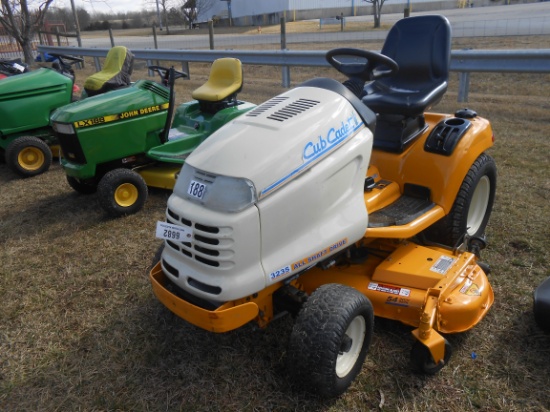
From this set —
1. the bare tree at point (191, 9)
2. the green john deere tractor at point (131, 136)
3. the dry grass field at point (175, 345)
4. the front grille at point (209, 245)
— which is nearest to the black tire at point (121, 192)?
the green john deere tractor at point (131, 136)

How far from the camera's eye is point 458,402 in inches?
82.7

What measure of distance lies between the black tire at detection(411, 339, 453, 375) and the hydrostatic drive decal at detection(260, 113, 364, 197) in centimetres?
93

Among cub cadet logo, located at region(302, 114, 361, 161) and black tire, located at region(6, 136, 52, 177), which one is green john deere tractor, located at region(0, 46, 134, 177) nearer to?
black tire, located at region(6, 136, 52, 177)

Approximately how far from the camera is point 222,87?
4.90 meters

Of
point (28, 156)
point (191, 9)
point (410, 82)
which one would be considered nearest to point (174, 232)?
point (410, 82)

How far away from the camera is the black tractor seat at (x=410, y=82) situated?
2.89 metres

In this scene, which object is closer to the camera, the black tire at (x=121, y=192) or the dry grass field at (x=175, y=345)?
the dry grass field at (x=175, y=345)

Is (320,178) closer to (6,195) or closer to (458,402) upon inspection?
(458,402)

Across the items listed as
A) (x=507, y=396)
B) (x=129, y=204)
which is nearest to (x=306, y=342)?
(x=507, y=396)

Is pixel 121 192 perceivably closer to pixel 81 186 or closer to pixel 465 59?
pixel 81 186

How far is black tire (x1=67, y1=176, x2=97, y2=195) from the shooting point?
4645mm

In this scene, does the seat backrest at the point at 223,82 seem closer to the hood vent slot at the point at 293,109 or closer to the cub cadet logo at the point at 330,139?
the hood vent slot at the point at 293,109

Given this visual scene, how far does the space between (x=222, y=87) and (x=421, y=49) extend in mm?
2283

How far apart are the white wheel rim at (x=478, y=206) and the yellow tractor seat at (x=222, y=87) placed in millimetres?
2529
